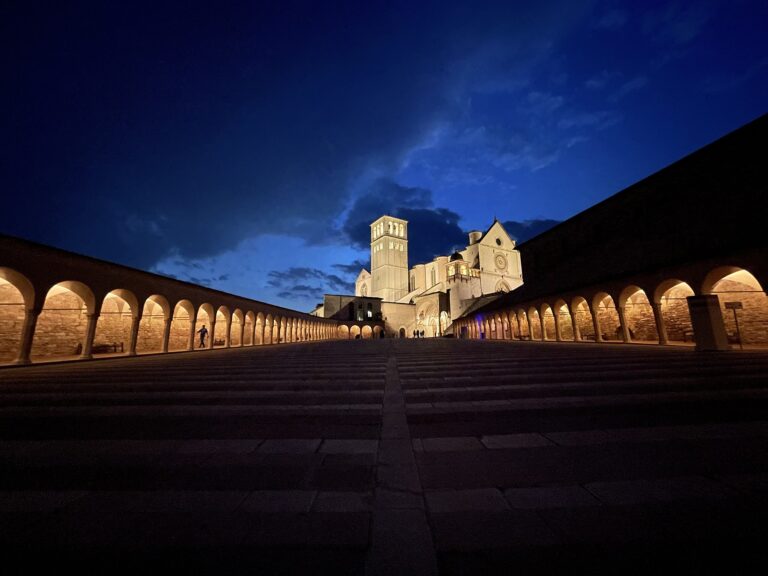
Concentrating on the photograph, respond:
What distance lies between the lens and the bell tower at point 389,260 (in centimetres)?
7144

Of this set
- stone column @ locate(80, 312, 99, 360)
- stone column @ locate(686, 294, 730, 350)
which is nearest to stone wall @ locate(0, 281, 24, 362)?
stone column @ locate(80, 312, 99, 360)

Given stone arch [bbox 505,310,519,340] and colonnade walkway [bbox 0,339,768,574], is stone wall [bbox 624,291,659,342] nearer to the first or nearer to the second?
stone arch [bbox 505,310,519,340]

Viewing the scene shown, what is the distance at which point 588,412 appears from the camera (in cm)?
355

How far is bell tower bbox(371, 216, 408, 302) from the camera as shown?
71438 mm

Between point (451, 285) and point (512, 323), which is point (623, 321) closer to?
point (512, 323)

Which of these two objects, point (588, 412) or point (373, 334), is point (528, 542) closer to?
point (588, 412)

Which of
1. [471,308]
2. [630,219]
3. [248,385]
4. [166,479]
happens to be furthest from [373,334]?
[166,479]

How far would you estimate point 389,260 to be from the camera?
72750mm

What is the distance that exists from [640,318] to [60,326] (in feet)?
99.5

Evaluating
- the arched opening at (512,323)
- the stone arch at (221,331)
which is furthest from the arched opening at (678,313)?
the stone arch at (221,331)

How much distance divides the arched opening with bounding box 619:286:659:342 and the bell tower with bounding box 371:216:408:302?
174 ft

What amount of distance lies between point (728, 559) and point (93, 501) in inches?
126

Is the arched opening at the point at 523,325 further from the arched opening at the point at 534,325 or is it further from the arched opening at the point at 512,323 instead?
the arched opening at the point at 512,323

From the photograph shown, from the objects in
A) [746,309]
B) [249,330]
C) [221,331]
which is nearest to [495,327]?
[746,309]
